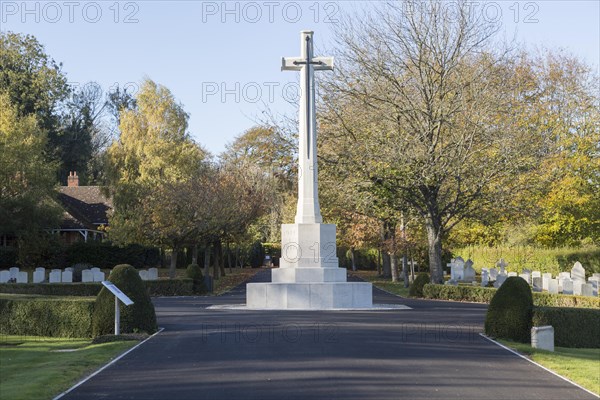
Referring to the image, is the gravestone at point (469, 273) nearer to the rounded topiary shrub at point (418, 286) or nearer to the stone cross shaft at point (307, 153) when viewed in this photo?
the rounded topiary shrub at point (418, 286)

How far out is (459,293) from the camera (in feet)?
109

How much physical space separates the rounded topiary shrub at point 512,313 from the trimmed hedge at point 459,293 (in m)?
12.7

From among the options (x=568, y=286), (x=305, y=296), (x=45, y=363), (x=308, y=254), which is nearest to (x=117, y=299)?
(x=45, y=363)

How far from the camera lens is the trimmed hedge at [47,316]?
19062 mm

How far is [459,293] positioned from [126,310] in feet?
59.6

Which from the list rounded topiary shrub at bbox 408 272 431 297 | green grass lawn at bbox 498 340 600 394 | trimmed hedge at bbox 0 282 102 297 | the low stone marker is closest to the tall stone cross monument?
rounded topiary shrub at bbox 408 272 431 297

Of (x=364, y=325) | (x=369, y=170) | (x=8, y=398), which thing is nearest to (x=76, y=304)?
(x=364, y=325)

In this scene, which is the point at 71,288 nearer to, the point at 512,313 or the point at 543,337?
the point at 512,313

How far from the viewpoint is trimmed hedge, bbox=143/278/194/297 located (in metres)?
37.2

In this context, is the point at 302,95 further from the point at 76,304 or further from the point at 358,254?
the point at 358,254

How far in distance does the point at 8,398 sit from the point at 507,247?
4259 cm

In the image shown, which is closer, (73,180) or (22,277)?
(22,277)

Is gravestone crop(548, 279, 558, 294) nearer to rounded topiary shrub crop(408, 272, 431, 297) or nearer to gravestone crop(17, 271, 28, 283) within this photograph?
rounded topiary shrub crop(408, 272, 431, 297)

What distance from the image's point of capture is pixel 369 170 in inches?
1372
